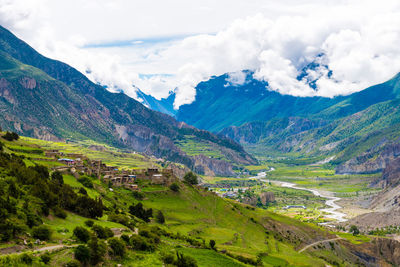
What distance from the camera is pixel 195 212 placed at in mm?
128750

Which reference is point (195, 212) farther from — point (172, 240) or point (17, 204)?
point (17, 204)

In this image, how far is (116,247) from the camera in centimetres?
4841

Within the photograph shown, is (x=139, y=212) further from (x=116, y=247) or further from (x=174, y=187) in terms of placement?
(x=116, y=247)

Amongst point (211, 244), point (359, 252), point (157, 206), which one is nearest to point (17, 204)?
point (211, 244)

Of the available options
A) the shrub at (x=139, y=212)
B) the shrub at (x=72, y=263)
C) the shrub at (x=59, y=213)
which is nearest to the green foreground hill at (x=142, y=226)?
the shrub at (x=59, y=213)

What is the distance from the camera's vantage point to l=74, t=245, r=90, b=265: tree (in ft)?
139

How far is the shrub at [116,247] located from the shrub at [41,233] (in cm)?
739

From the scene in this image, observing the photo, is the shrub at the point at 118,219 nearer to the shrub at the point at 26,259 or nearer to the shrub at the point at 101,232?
the shrub at the point at 101,232

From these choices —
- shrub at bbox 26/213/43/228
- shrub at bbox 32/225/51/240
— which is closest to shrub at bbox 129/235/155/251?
shrub at bbox 32/225/51/240

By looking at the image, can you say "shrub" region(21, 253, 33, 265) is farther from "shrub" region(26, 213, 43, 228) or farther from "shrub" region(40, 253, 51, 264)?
"shrub" region(26, 213, 43, 228)

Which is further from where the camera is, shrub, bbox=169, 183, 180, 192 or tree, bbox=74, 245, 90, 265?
shrub, bbox=169, 183, 180, 192

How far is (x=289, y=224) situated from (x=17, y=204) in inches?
4829

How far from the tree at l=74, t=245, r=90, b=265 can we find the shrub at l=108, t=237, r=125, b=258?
4948mm

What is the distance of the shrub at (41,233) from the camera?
4560 centimetres
